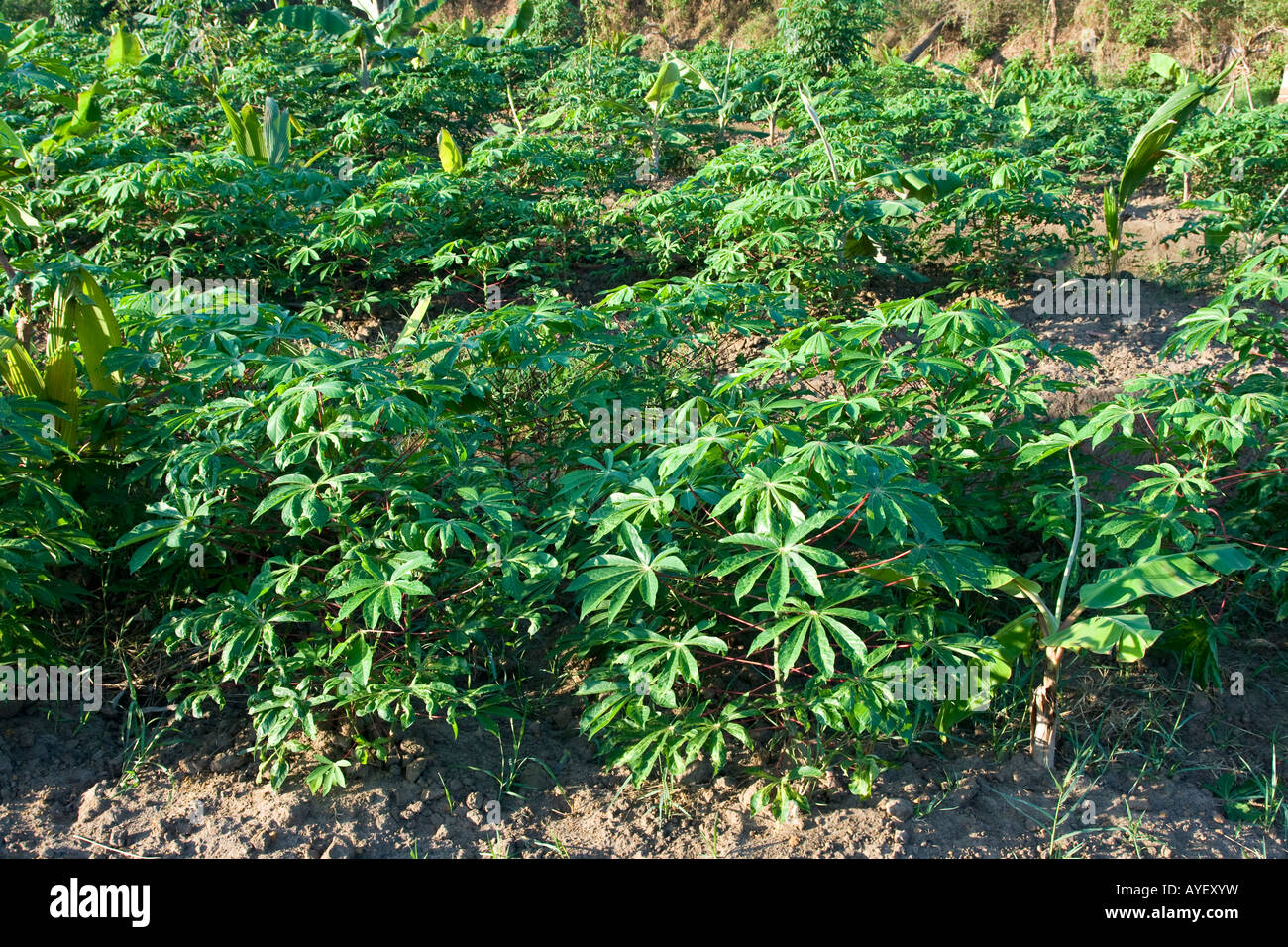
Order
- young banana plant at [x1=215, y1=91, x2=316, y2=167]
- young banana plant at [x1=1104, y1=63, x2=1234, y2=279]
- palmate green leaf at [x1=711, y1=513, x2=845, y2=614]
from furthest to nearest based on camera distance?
young banana plant at [x1=215, y1=91, x2=316, y2=167], young banana plant at [x1=1104, y1=63, x2=1234, y2=279], palmate green leaf at [x1=711, y1=513, x2=845, y2=614]

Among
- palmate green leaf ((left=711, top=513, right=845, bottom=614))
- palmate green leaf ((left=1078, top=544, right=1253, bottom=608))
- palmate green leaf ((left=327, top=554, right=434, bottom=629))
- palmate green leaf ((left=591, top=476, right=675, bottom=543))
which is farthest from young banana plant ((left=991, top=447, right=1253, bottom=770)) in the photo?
palmate green leaf ((left=327, top=554, right=434, bottom=629))

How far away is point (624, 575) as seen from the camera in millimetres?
2195

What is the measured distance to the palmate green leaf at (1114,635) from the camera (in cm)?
221

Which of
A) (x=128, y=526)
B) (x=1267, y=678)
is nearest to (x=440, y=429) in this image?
(x=128, y=526)

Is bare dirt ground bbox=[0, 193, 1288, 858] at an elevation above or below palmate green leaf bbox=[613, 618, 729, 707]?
below

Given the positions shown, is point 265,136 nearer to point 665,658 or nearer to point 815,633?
point 665,658

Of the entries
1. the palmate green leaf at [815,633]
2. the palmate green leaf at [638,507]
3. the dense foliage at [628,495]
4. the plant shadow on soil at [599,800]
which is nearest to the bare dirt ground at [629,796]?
the plant shadow on soil at [599,800]

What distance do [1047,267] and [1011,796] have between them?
4091mm

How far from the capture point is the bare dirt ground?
2359 millimetres

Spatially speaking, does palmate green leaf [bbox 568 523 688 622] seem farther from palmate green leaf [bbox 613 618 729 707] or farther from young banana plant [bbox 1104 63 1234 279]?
young banana plant [bbox 1104 63 1234 279]

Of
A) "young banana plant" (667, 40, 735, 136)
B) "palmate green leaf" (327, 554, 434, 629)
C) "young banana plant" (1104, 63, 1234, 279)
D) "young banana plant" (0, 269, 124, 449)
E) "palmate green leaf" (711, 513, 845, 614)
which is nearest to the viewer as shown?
"palmate green leaf" (711, 513, 845, 614)

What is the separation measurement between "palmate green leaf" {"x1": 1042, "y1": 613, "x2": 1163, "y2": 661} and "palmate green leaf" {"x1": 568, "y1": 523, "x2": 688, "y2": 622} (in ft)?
3.31

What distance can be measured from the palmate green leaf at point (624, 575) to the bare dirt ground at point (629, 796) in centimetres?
69

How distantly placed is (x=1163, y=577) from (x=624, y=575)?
137 centimetres
